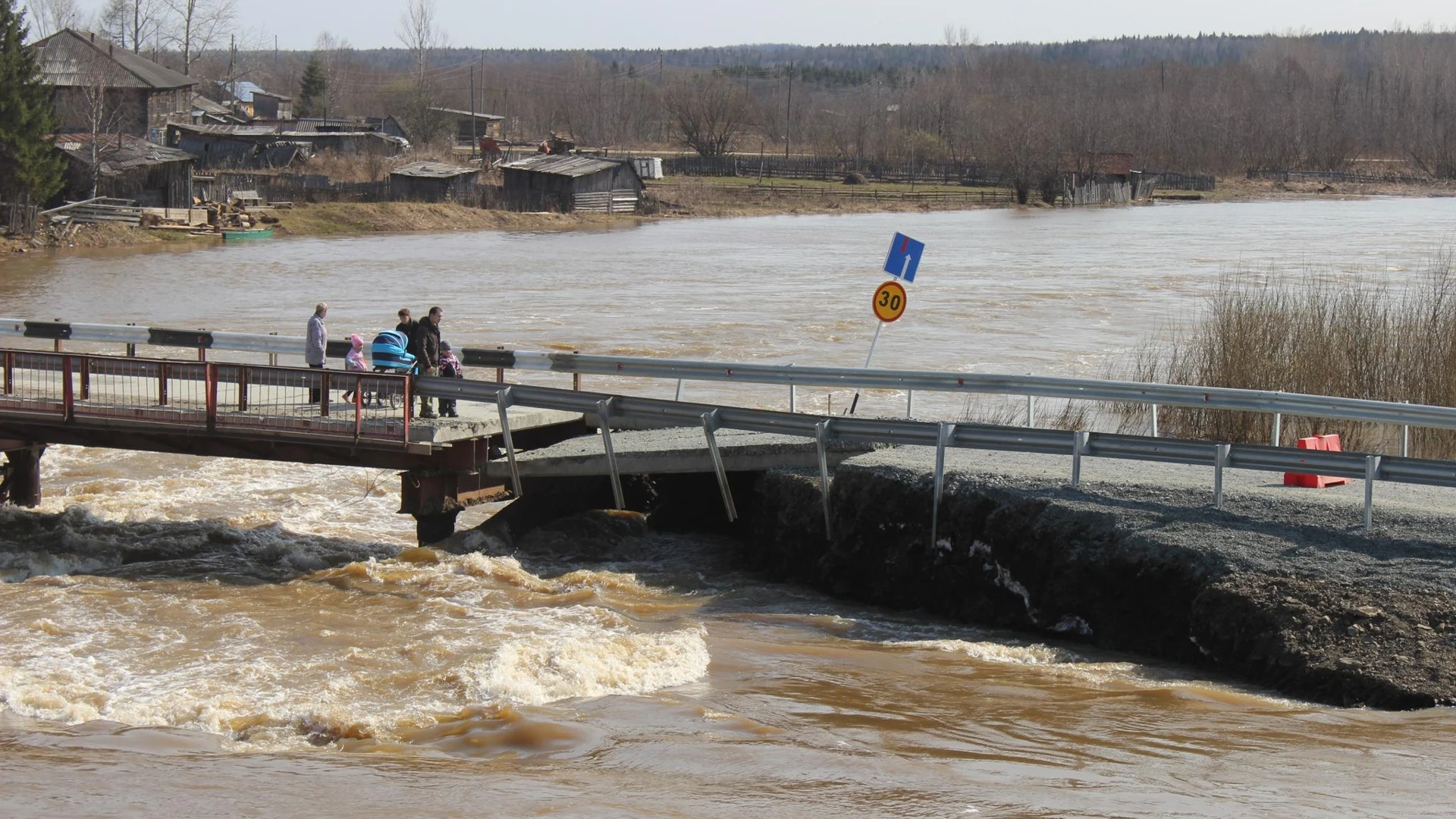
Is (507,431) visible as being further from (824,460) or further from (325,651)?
(325,651)

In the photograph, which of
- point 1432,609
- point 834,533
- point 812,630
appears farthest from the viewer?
point 834,533

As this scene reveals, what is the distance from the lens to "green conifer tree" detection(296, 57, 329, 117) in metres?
135

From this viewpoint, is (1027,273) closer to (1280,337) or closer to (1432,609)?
(1280,337)

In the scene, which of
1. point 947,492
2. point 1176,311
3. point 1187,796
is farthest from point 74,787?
point 1176,311

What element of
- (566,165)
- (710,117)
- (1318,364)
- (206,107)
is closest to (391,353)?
(1318,364)

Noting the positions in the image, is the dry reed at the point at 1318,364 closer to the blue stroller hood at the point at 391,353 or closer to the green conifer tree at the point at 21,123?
the blue stroller hood at the point at 391,353

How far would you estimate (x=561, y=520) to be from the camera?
17.2m

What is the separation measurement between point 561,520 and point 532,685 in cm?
581

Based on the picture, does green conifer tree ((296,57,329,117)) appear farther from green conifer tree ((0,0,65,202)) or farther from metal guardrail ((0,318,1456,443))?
metal guardrail ((0,318,1456,443))

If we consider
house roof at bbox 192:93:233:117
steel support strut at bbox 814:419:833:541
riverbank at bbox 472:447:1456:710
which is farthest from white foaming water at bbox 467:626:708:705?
house roof at bbox 192:93:233:117

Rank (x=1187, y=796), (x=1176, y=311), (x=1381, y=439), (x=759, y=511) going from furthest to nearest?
(x=1176, y=311) < (x=1381, y=439) < (x=759, y=511) < (x=1187, y=796)

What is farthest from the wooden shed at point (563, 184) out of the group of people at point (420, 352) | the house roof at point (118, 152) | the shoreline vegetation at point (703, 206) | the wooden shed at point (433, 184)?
the group of people at point (420, 352)

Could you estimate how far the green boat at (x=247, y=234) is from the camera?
67.7m

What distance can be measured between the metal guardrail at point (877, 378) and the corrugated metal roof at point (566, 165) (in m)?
66.3
